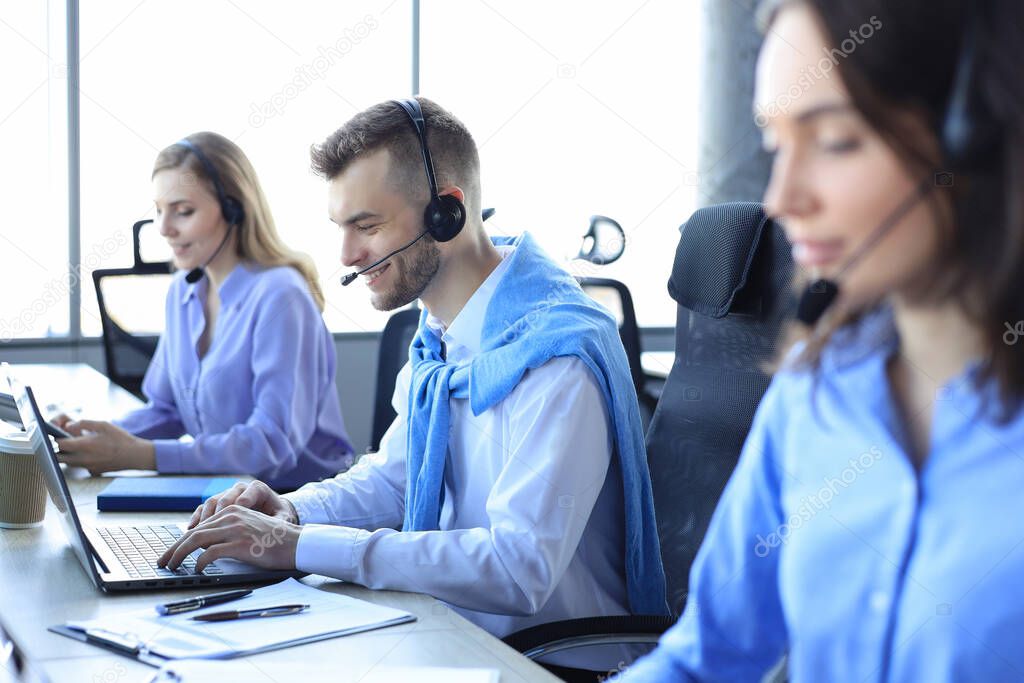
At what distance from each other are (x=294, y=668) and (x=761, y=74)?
27.0 inches

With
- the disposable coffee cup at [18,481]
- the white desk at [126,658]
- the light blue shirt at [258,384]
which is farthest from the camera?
the light blue shirt at [258,384]

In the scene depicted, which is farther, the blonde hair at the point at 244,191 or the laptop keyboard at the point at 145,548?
the blonde hair at the point at 244,191

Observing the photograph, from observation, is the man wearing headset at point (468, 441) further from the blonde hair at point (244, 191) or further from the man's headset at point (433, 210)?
the blonde hair at point (244, 191)

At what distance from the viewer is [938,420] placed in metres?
0.70

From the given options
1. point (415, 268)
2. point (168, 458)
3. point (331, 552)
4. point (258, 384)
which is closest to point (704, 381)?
point (415, 268)

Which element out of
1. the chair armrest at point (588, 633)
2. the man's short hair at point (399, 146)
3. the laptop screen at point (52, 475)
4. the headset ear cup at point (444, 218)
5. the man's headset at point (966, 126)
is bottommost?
the chair armrest at point (588, 633)

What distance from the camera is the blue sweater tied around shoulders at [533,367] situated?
143 centimetres

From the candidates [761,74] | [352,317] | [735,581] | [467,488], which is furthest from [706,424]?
[352,317]

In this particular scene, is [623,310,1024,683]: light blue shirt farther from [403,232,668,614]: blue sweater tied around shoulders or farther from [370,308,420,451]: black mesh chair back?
[370,308,420,451]: black mesh chair back

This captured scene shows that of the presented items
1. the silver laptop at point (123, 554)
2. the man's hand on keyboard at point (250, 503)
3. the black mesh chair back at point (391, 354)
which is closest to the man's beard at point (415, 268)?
the man's hand on keyboard at point (250, 503)

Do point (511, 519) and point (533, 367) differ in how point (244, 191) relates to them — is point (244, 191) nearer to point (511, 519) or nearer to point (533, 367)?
point (533, 367)

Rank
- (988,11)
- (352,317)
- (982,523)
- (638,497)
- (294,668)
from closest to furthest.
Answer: (988,11), (982,523), (294,668), (638,497), (352,317)

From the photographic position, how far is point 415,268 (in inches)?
62.7

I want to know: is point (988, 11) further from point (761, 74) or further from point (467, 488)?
point (467, 488)
